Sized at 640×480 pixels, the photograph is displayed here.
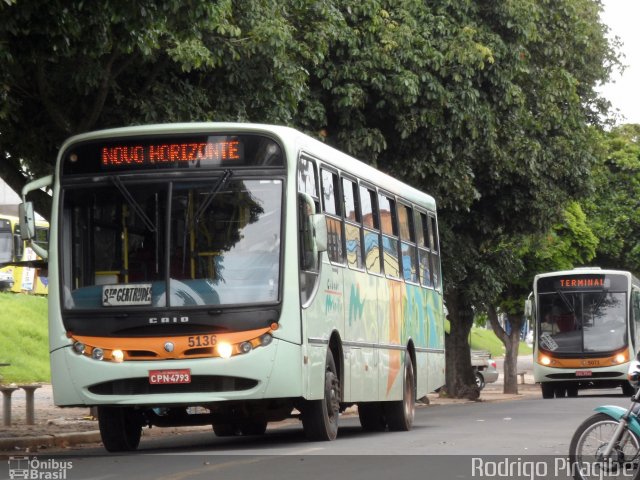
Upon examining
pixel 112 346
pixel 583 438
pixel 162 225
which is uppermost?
pixel 162 225

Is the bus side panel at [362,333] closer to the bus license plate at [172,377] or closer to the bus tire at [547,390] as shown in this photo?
the bus license plate at [172,377]

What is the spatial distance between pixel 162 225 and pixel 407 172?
481 inches

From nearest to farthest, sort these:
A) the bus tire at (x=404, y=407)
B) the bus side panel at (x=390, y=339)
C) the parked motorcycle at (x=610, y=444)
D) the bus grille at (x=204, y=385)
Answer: the parked motorcycle at (x=610, y=444) → the bus grille at (x=204, y=385) → the bus side panel at (x=390, y=339) → the bus tire at (x=404, y=407)

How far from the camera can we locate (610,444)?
9.89m

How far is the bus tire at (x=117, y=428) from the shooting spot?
15.2 m

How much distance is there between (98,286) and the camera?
572 inches

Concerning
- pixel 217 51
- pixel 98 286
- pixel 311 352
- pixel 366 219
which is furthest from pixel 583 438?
pixel 217 51

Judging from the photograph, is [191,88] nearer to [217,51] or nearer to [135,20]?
[217,51]

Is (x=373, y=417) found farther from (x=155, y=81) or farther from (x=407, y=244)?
(x=155, y=81)

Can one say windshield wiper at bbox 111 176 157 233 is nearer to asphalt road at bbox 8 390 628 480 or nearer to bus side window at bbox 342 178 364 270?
asphalt road at bbox 8 390 628 480

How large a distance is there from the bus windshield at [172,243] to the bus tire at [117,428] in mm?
1370

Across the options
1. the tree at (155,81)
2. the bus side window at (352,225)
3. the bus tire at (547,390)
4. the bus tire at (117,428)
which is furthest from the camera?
the bus tire at (547,390)

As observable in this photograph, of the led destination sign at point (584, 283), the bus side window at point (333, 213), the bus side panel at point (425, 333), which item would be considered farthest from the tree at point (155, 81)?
the led destination sign at point (584, 283)

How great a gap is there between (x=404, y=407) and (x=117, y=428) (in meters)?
5.35
